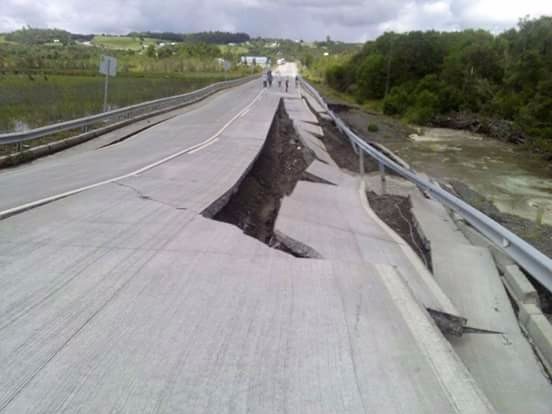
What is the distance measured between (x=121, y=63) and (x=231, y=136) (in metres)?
78.2

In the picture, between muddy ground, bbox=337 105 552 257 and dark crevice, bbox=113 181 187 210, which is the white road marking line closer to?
dark crevice, bbox=113 181 187 210

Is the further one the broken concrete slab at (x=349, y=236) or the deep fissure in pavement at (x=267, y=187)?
the deep fissure in pavement at (x=267, y=187)

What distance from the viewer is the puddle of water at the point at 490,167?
65.3 ft

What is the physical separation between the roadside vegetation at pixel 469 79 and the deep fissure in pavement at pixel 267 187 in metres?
19.2

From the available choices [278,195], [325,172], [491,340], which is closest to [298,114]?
[325,172]

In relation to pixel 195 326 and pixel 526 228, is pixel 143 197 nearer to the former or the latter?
pixel 195 326

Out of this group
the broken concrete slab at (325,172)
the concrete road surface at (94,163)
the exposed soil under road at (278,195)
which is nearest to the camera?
the concrete road surface at (94,163)

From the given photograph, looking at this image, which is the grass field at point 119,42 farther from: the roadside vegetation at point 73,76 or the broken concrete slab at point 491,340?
the broken concrete slab at point 491,340

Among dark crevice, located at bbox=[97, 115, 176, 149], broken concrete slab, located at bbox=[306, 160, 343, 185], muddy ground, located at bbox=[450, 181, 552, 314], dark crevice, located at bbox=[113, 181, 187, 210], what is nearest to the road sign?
dark crevice, located at bbox=[97, 115, 176, 149]

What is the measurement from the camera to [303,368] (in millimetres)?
3818

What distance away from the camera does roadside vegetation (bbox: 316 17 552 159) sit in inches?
1513

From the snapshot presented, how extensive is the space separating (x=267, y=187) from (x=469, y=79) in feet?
145

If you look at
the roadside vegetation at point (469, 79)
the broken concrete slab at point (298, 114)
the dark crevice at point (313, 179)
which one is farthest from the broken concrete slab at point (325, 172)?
the roadside vegetation at point (469, 79)

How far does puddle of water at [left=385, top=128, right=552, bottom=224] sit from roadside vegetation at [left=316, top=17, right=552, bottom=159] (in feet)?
7.62
